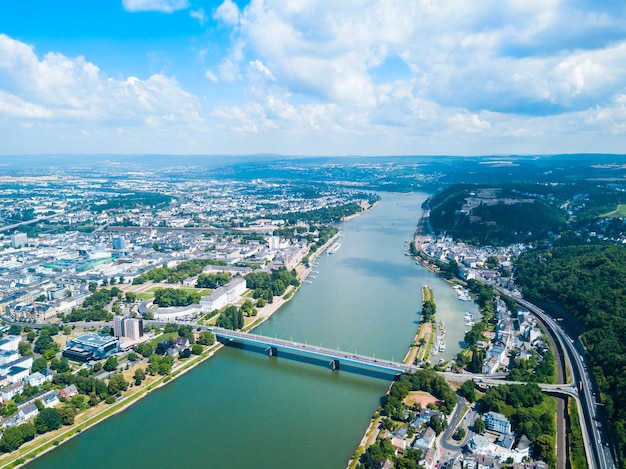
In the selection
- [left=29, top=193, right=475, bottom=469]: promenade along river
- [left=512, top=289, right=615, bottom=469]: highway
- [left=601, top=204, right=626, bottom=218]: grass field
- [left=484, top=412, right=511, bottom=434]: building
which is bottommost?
[left=29, top=193, right=475, bottom=469]: promenade along river

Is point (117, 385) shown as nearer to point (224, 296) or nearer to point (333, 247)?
point (224, 296)

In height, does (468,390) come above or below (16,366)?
above

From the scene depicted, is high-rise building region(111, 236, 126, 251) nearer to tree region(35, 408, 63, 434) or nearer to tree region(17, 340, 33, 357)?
tree region(17, 340, 33, 357)

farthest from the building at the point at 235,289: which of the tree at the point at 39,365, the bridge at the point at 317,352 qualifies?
the tree at the point at 39,365

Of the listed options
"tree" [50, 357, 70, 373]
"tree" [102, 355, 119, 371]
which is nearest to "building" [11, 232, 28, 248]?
"tree" [50, 357, 70, 373]

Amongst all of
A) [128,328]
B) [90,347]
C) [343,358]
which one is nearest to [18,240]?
[128,328]

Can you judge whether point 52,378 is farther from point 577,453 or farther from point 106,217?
point 106,217

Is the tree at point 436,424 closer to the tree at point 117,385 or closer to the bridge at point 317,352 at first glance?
the bridge at point 317,352
